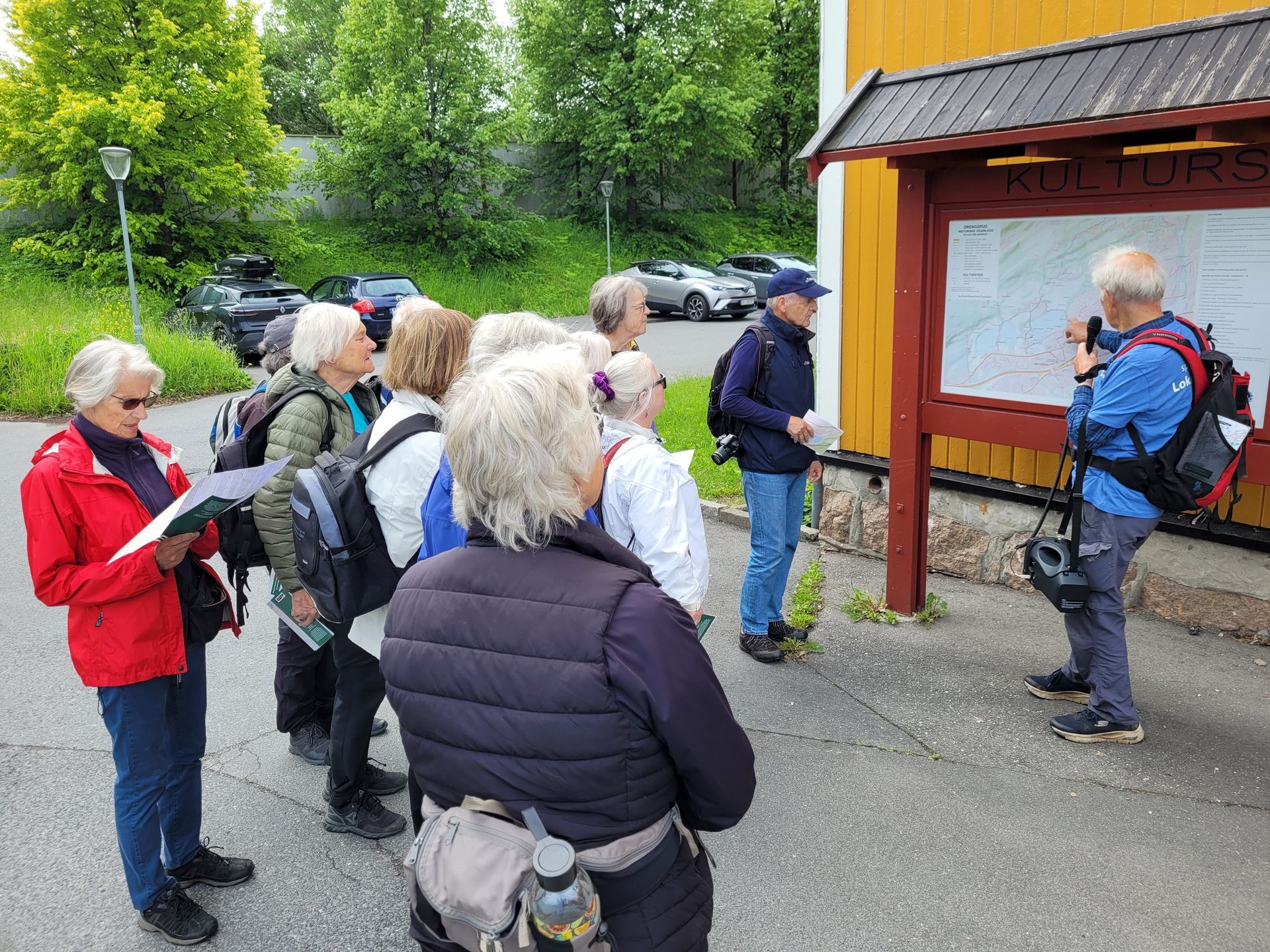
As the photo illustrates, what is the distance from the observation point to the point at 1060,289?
470cm

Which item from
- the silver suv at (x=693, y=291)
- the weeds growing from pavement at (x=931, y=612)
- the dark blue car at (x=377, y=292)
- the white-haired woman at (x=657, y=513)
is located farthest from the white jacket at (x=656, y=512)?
the silver suv at (x=693, y=291)

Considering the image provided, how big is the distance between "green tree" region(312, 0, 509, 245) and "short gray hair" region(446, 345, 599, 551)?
26730 millimetres

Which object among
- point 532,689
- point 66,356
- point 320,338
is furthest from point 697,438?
point 66,356

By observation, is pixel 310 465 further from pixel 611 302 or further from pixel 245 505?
pixel 611 302

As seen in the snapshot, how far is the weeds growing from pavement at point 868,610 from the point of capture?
543 cm

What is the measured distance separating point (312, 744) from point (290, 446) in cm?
149

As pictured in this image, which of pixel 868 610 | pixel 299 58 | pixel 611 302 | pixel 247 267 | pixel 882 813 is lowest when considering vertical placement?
pixel 882 813

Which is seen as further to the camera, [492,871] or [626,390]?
[626,390]

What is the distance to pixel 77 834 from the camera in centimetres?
365

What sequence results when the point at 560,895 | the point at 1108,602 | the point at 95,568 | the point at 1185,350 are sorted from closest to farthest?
the point at 560,895 < the point at 95,568 < the point at 1185,350 < the point at 1108,602

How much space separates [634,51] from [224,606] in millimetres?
30657

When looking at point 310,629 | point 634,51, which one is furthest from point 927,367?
point 634,51

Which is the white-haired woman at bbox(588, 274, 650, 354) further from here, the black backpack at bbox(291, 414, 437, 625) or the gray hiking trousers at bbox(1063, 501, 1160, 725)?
the gray hiking trousers at bbox(1063, 501, 1160, 725)

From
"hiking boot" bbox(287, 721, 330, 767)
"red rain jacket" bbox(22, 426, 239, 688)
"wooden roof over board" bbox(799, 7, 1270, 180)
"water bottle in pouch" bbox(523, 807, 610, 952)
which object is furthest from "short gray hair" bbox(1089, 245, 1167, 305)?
"hiking boot" bbox(287, 721, 330, 767)
